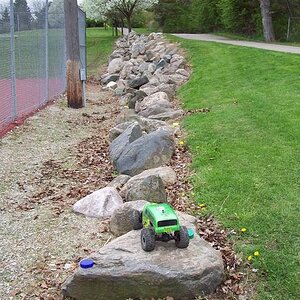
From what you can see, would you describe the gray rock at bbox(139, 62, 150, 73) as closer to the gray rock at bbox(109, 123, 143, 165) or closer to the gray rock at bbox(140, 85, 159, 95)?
the gray rock at bbox(140, 85, 159, 95)

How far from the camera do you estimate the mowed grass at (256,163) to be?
373 centimetres

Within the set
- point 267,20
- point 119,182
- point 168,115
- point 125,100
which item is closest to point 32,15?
point 125,100

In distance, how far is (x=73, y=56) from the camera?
35.9ft

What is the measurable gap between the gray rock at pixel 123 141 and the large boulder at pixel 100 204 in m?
1.43

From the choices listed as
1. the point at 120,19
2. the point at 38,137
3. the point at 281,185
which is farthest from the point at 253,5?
the point at 281,185

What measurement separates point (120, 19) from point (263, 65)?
887 inches

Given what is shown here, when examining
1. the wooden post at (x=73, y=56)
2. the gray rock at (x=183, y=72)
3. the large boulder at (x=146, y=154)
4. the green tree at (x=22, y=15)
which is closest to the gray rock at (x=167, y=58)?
the gray rock at (x=183, y=72)

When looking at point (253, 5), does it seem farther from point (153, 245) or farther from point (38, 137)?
point (153, 245)

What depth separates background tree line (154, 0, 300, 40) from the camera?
25.9m

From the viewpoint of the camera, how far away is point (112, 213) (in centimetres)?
472

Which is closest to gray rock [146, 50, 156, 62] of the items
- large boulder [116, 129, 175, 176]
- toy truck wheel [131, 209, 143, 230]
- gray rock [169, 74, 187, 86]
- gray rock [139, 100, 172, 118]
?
gray rock [169, 74, 187, 86]

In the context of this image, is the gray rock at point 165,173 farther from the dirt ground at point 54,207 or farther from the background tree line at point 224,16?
the background tree line at point 224,16

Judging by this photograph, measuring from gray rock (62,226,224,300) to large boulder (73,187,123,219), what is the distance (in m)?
1.28

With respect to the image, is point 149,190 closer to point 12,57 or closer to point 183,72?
point 12,57
